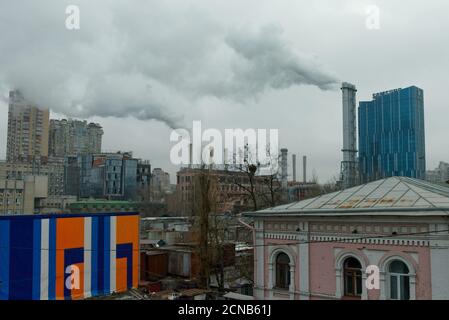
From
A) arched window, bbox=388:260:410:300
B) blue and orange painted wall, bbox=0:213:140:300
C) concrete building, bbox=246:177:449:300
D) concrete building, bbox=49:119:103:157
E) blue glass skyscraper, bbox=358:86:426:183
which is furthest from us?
concrete building, bbox=49:119:103:157

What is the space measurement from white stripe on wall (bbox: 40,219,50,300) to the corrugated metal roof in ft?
24.1

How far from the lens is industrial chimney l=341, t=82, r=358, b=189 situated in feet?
152

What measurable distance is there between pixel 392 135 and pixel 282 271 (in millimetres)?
45631

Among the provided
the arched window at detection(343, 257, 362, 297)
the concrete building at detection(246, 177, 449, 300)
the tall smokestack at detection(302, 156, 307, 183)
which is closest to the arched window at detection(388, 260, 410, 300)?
the concrete building at detection(246, 177, 449, 300)

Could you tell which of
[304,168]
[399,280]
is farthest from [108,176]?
[399,280]

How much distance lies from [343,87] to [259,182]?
25119mm

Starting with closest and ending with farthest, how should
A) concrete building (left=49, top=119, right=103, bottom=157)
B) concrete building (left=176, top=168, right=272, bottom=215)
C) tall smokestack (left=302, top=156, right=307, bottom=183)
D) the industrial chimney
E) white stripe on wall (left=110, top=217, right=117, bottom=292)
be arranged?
white stripe on wall (left=110, top=217, right=117, bottom=292), concrete building (left=176, top=168, right=272, bottom=215), the industrial chimney, tall smokestack (left=302, top=156, right=307, bottom=183), concrete building (left=49, top=119, right=103, bottom=157)

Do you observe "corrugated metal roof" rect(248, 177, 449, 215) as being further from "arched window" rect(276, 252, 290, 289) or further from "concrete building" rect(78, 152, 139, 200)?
"concrete building" rect(78, 152, 139, 200)

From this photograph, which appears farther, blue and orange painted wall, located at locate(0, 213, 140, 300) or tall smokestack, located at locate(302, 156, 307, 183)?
tall smokestack, located at locate(302, 156, 307, 183)

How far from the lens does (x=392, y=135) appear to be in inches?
2062

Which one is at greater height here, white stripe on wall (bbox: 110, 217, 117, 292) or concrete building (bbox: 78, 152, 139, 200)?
concrete building (bbox: 78, 152, 139, 200)

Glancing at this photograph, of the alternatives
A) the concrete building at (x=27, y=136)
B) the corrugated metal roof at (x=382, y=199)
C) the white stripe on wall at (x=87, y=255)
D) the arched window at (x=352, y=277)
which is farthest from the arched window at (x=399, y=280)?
the concrete building at (x=27, y=136)

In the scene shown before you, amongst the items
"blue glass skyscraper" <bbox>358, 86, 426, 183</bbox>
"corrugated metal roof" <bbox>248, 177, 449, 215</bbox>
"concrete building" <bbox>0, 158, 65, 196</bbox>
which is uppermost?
"blue glass skyscraper" <bbox>358, 86, 426, 183</bbox>

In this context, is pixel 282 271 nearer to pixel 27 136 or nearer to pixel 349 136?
pixel 349 136
